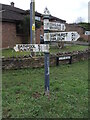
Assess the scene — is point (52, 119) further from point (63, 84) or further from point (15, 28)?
point (15, 28)

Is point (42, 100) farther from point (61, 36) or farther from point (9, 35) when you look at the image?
point (9, 35)

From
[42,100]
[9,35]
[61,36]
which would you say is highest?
[9,35]

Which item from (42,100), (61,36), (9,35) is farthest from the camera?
(9,35)

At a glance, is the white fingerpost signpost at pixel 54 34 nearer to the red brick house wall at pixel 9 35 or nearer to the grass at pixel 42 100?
the grass at pixel 42 100

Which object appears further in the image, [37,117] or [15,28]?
[15,28]

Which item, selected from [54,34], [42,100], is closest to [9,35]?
[54,34]

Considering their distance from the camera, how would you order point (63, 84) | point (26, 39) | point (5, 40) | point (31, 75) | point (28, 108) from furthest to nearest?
point (26, 39), point (5, 40), point (31, 75), point (63, 84), point (28, 108)

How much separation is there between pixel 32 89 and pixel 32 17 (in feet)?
19.2

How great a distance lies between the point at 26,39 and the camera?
20.9 metres

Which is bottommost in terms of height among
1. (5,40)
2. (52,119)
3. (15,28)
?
A: (52,119)

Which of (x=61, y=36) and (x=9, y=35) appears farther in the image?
(x=9, y=35)

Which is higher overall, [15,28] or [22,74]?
[15,28]

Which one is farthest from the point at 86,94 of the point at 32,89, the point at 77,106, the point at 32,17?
the point at 32,17

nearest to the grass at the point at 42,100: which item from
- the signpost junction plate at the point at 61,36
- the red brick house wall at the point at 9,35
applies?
the signpost junction plate at the point at 61,36
